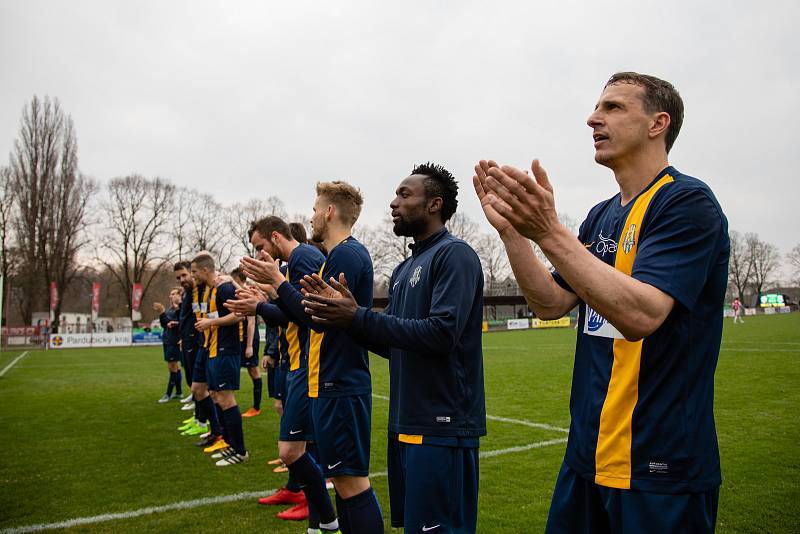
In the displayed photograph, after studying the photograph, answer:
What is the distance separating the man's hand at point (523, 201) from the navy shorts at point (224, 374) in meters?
6.57

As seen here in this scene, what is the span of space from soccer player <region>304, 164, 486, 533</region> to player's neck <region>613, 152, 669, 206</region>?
39.8 inches

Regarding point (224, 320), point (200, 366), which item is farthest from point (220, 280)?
point (200, 366)

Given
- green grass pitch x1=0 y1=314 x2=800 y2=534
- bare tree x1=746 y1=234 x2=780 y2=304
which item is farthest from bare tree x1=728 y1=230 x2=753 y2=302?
green grass pitch x1=0 y1=314 x2=800 y2=534

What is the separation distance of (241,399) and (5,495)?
7.50 m

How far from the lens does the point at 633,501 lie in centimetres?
185

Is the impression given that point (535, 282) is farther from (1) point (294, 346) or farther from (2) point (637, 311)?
(1) point (294, 346)

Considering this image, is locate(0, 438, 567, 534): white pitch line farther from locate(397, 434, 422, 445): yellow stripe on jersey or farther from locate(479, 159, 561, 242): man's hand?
locate(479, 159, 561, 242): man's hand

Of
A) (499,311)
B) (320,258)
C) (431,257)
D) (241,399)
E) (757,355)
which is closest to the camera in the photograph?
(431,257)

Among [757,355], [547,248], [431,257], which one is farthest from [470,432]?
[757,355]

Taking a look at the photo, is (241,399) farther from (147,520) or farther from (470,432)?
(470,432)

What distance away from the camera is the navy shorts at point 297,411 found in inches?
186

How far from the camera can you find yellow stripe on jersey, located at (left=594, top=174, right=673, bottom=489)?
74.2 inches

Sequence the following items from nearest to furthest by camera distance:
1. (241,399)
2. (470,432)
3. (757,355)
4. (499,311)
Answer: (470,432) < (241,399) < (757,355) < (499,311)

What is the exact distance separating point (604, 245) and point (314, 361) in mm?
2589
